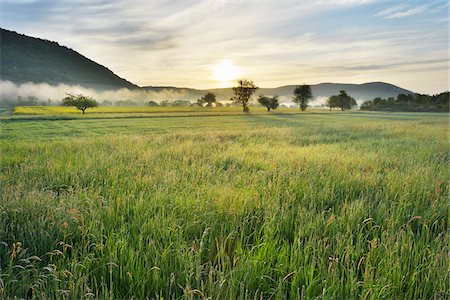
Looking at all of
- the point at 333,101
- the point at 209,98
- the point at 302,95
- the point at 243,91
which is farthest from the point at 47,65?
the point at 333,101

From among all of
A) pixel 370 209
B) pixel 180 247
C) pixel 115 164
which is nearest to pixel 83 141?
pixel 115 164

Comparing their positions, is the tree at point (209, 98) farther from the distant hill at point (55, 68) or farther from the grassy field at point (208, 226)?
the grassy field at point (208, 226)

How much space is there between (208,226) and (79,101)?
30.4 feet

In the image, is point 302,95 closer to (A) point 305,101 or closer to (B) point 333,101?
(A) point 305,101

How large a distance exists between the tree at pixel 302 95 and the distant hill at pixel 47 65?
41.3 feet

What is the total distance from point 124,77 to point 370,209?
830cm

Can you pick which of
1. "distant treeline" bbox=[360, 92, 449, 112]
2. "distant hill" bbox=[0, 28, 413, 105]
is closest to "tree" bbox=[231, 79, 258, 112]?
"distant hill" bbox=[0, 28, 413, 105]

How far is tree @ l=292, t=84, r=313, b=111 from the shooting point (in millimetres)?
20297

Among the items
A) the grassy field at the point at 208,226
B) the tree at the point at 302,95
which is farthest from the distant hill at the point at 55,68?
the tree at the point at 302,95

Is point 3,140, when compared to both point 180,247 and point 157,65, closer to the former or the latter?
point 157,65

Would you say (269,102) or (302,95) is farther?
(302,95)

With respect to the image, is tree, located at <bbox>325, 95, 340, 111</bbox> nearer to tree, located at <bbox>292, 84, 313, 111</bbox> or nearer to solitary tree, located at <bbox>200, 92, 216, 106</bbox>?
tree, located at <bbox>292, 84, 313, 111</bbox>

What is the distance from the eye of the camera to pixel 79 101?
11.0 metres

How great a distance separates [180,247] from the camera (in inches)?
121
